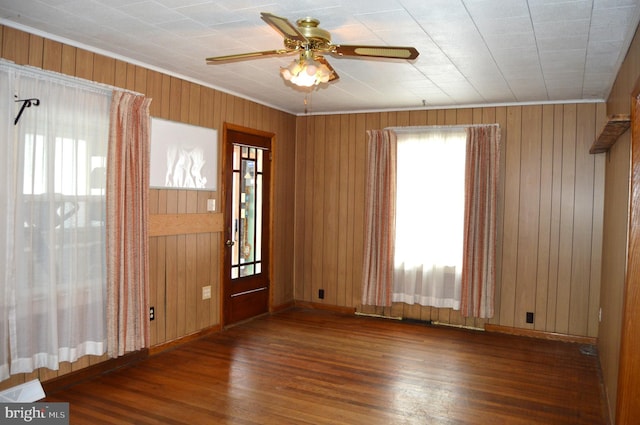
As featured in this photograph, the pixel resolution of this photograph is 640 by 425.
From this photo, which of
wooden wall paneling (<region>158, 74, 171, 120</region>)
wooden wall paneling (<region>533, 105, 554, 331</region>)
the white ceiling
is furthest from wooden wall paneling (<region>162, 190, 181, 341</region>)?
wooden wall paneling (<region>533, 105, 554, 331</region>)

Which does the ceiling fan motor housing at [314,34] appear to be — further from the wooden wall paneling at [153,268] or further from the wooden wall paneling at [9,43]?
the wooden wall paneling at [153,268]

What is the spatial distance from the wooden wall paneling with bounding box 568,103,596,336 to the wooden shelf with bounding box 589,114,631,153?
0.55 m

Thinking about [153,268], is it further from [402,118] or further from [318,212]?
[402,118]

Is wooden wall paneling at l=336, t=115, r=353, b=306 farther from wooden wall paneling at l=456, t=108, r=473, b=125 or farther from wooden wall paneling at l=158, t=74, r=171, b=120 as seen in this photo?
wooden wall paneling at l=158, t=74, r=171, b=120

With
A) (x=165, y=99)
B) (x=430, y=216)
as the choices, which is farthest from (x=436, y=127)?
(x=165, y=99)

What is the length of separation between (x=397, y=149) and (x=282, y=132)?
4.86 ft

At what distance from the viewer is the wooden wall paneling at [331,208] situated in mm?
6359

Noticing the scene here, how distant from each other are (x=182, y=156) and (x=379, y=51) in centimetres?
267

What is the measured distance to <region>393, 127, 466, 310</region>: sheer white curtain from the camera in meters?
5.56

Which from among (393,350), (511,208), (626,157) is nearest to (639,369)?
(626,157)

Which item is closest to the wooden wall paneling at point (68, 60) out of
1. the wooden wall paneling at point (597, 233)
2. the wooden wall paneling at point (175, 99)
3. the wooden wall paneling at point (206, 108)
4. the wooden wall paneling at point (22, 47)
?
the wooden wall paneling at point (22, 47)

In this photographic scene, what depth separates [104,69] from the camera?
391cm

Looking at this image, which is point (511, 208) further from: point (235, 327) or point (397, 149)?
point (235, 327)

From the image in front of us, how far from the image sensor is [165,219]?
14.7 ft
